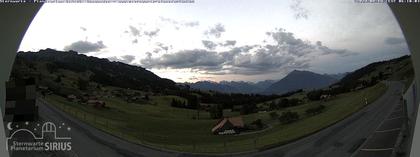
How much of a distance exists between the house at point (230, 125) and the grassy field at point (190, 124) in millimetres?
62

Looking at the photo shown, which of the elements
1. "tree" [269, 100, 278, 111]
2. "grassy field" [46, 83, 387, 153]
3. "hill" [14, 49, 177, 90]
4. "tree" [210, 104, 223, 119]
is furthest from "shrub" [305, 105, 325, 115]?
"hill" [14, 49, 177, 90]

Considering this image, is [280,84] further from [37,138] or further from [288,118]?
[37,138]

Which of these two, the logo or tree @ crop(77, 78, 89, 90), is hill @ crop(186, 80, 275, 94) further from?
the logo

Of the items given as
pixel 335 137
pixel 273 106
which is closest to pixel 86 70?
pixel 273 106

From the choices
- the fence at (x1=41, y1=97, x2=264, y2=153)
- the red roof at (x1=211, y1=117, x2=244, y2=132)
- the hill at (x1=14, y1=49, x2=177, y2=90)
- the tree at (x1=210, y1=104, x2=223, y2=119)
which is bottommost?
the fence at (x1=41, y1=97, x2=264, y2=153)

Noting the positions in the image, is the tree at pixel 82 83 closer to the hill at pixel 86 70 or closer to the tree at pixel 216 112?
the hill at pixel 86 70

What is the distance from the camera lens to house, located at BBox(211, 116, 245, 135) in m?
6.24

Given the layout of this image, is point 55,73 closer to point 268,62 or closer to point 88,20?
point 88,20

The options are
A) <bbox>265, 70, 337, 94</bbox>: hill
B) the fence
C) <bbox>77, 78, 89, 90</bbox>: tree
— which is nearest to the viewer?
<bbox>265, 70, 337, 94</bbox>: hill

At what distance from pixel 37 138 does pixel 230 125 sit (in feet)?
8.09

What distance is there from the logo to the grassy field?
390mm

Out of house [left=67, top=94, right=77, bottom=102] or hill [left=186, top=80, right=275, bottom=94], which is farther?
house [left=67, top=94, right=77, bottom=102]

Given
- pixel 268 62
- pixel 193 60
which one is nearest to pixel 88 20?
pixel 193 60

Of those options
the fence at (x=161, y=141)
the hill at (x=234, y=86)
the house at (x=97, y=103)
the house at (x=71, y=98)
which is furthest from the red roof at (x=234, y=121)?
the house at (x=71, y=98)
